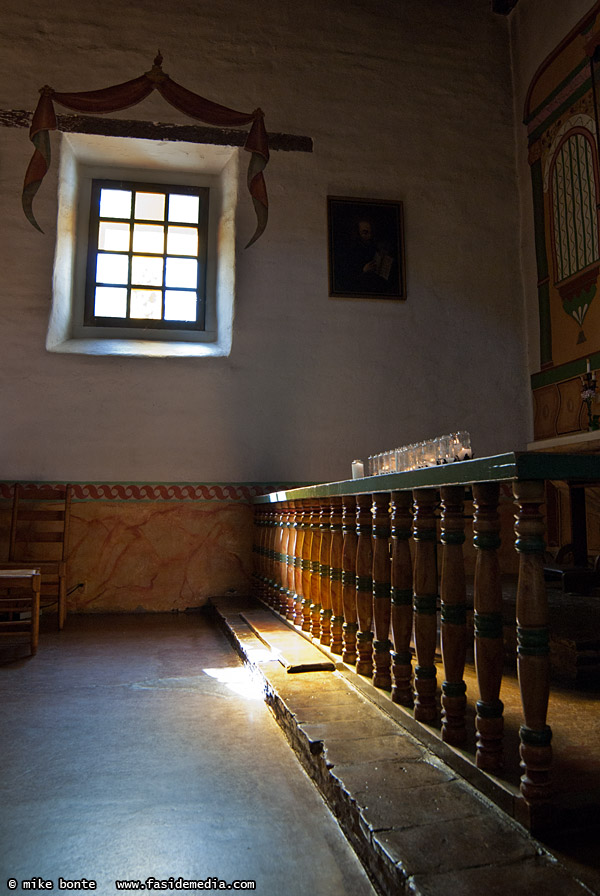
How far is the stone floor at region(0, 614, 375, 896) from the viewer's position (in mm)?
1288

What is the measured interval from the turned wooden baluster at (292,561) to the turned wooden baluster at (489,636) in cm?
204

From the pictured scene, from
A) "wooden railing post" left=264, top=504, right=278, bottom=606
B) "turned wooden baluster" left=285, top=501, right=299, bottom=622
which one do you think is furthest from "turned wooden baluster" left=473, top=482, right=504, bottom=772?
"wooden railing post" left=264, top=504, right=278, bottom=606

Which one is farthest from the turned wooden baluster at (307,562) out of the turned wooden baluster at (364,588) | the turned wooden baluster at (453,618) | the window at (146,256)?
the window at (146,256)

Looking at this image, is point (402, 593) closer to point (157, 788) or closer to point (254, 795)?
point (254, 795)

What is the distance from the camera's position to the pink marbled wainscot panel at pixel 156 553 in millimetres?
4961

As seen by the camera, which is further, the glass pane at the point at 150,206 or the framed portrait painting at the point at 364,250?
the glass pane at the point at 150,206

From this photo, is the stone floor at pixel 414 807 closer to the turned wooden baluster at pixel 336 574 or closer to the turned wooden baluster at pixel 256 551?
the turned wooden baluster at pixel 336 574

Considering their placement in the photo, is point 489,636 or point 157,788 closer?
point 489,636

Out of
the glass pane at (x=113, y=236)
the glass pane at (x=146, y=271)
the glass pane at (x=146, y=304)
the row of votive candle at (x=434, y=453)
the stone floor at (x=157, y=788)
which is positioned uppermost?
the glass pane at (x=113, y=236)

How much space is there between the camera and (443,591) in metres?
1.56

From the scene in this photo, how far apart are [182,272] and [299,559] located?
136 inches

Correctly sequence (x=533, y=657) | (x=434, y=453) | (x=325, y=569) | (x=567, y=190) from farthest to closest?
(x=567, y=190)
(x=434, y=453)
(x=325, y=569)
(x=533, y=657)

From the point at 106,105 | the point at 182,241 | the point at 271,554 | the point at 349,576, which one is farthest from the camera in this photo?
the point at 182,241

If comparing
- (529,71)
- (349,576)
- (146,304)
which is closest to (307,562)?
(349,576)
